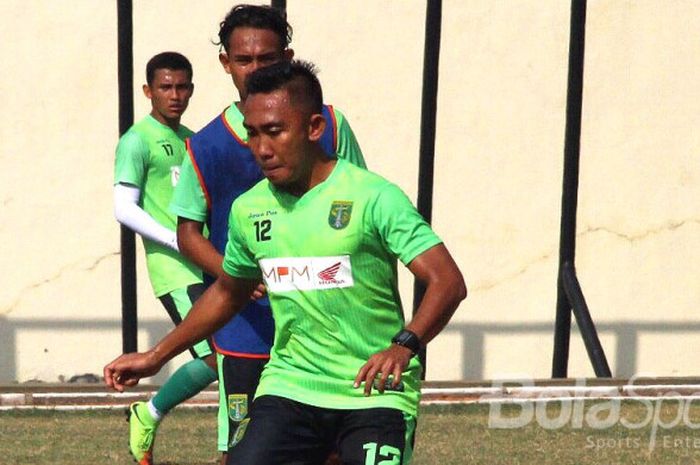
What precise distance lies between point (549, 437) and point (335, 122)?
3.23m

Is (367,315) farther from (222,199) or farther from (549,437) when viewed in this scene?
(549,437)

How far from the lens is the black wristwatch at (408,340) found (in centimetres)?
472

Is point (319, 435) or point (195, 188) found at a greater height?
point (195, 188)

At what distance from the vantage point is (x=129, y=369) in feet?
17.3

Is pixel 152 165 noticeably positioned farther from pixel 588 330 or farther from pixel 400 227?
pixel 400 227

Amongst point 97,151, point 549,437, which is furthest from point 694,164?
point 97,151

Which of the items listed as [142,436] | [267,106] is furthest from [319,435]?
[142,436]

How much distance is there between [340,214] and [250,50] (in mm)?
1172

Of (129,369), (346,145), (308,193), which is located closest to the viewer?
(308,193)

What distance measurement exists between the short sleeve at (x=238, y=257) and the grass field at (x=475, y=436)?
2.73 meters

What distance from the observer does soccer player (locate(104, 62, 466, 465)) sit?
16.0 ft

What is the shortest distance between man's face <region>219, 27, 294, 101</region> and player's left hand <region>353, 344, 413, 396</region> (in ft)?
5.15

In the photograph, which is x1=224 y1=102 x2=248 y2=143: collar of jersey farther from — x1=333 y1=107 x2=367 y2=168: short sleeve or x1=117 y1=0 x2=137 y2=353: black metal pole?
x1=117 y1=0 x2=137 y2=353: black metal pole

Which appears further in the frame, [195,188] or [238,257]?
[195,188]
